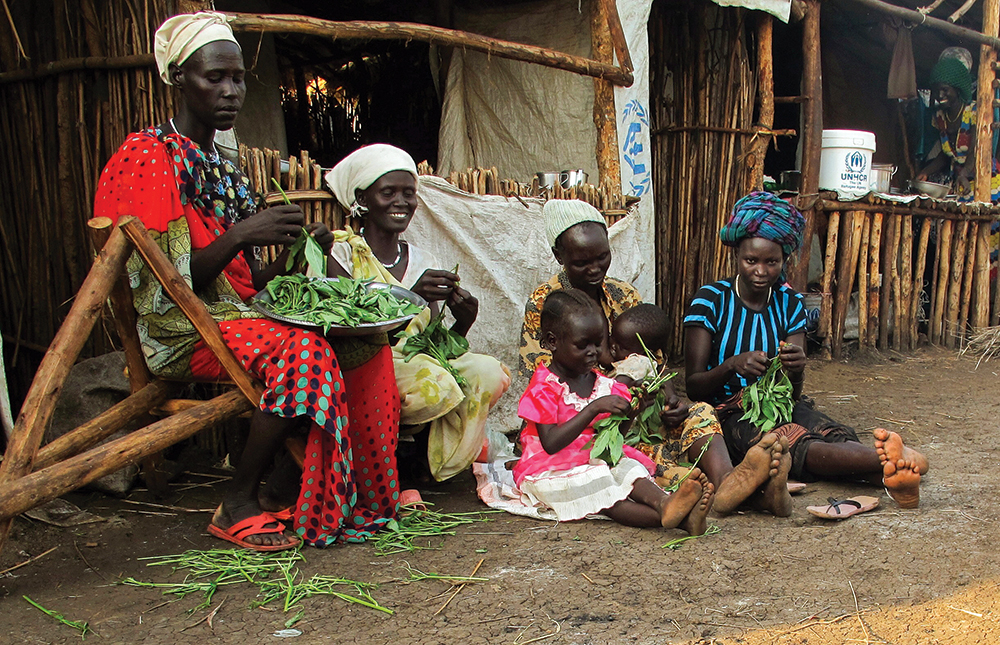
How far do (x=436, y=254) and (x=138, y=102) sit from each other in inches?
64.2

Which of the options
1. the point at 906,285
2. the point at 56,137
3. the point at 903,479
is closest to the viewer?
the point at 903,479

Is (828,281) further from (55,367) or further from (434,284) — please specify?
(55,367)

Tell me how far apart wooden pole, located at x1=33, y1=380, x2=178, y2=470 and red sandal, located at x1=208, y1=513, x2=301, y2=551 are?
1.50ft

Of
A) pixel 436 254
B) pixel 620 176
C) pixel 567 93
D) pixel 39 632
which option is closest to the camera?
pixel 39 632

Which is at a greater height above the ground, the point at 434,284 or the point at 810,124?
the point at 810,124

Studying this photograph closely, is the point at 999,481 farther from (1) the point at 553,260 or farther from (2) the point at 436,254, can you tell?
(2) the point at 436,254

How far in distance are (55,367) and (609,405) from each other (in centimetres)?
184

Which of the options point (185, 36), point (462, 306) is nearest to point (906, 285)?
point (462, 306)

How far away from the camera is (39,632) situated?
7.25 feet

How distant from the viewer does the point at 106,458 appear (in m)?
2.49

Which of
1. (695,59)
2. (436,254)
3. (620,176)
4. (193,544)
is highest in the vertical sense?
(695,59)

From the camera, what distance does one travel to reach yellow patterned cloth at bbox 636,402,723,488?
328 centimetres

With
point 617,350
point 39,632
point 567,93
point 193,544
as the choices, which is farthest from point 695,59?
point 39,632

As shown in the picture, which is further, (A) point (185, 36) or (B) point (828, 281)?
(B) point (828, 281)
